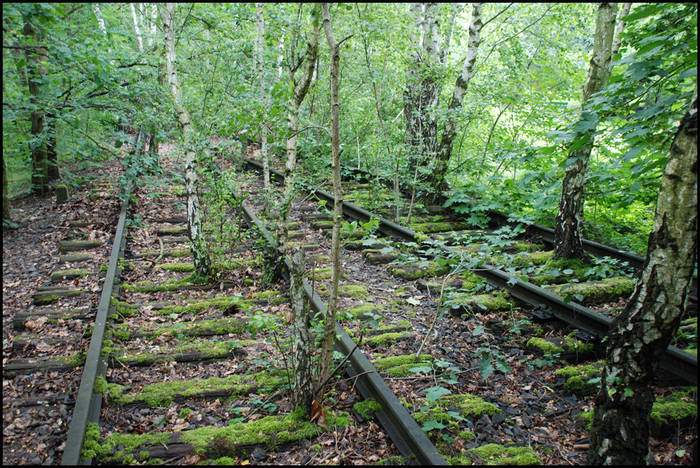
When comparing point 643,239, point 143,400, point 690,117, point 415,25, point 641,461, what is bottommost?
point 143,400

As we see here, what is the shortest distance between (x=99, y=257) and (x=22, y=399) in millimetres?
3658

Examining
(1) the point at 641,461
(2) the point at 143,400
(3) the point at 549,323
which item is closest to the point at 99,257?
(2) the point at 143,400

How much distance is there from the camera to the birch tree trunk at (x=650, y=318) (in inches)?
86.0

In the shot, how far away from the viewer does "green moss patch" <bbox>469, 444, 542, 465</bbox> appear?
264cm

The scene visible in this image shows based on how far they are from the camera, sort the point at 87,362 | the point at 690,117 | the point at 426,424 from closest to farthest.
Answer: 1. the point at 690,117
2. the point at 426,424
3. the point at 87,362

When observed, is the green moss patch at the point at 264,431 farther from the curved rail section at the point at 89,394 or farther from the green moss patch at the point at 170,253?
the green moss patch at the point at 170,253

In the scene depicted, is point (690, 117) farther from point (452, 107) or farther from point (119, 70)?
point (452, 107)

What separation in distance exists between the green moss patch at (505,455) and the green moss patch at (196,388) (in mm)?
1707

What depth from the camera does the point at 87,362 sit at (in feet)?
11.5

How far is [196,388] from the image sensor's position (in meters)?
3.45

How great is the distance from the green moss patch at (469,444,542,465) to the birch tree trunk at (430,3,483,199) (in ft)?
20.6

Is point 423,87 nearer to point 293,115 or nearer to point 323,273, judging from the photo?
point 293,115

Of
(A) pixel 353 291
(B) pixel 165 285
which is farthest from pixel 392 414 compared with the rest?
(B) pixel 165 285

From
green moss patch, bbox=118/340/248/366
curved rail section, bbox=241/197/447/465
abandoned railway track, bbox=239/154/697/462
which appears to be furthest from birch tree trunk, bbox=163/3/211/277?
curved rail section, bbox=241/197/447/465
